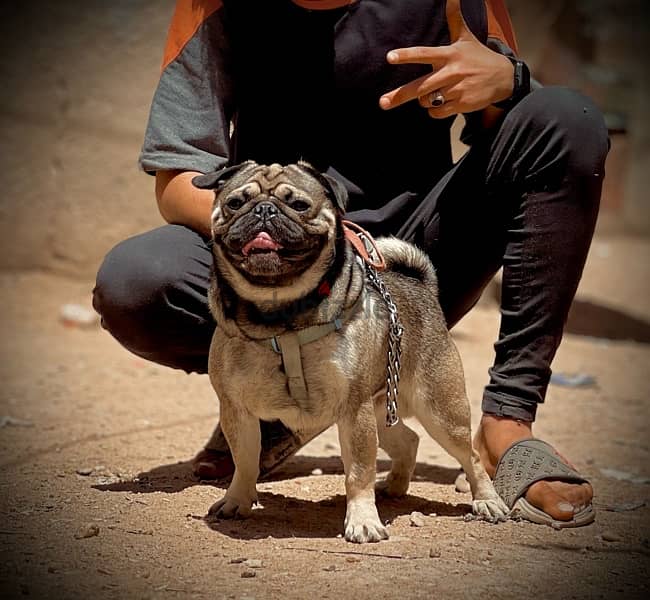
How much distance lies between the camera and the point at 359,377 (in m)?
2.33

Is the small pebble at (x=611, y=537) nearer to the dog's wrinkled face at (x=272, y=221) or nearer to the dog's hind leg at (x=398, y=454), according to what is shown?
the dog's hind leg at (x=398, y=454)

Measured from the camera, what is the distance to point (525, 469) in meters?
2.60

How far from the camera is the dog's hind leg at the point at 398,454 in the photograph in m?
2.86

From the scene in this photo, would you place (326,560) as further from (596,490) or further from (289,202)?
(596,490)

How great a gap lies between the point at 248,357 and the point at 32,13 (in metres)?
4.40

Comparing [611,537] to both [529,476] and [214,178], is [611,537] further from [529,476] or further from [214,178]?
[214,178]

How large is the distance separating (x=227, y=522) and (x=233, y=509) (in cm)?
5

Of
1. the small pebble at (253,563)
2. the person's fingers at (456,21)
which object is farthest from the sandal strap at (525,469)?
the person's fingers at (456,21)

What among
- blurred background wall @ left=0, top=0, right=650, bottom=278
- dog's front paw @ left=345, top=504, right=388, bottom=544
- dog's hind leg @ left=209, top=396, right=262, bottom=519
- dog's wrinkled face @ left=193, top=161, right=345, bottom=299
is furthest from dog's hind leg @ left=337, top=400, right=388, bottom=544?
blurred background wall @ left=0, top=0, right=650, bottom=278

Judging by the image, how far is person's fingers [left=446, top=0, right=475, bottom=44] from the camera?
2.59 metres

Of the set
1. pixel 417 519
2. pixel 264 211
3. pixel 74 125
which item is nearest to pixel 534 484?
pixel 417 519

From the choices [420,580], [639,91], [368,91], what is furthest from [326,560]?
[639,91]

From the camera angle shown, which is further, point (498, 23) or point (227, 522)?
point (498, 23)

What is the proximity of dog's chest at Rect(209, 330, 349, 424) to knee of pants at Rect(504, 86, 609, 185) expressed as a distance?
0.87 m
